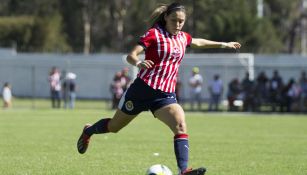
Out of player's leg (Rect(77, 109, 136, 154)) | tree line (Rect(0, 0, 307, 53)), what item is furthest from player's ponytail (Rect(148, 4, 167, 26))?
tree line (Rect(0, 0, 307, 53))

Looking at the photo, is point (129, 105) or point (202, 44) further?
point (202, 44)

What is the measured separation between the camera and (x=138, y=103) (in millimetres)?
9555

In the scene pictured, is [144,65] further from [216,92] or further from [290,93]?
[216,92]

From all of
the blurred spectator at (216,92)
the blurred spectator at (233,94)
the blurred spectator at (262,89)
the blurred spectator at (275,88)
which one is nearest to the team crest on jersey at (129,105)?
the blurred spectator at (275,88)

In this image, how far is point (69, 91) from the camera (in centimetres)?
3772

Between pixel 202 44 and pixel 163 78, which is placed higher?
pixel 202 44

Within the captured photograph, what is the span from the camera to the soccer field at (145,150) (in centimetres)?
1099

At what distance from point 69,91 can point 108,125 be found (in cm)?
2773

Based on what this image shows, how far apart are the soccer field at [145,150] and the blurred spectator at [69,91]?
12837 millimetres

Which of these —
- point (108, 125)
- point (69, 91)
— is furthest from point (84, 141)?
point (69, 91)

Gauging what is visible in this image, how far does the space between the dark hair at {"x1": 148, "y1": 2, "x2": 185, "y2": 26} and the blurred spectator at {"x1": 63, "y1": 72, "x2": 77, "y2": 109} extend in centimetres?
2701

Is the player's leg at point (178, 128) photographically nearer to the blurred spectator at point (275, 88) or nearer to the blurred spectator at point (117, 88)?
the blurred spectator at point (275, 88)

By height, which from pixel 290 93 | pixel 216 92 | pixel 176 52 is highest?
pixel 176 52

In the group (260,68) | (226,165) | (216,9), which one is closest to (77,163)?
(226,165)
